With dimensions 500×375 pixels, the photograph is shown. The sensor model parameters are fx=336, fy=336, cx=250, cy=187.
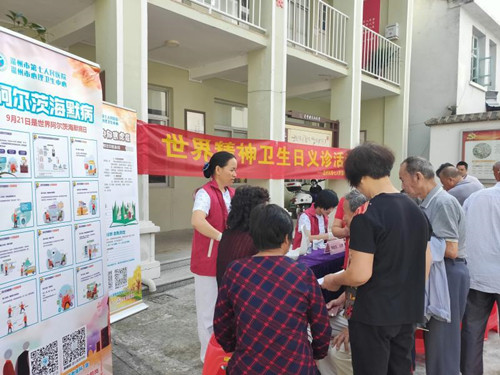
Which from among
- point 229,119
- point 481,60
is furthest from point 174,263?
point 481,60

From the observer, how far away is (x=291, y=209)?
32.0 ft

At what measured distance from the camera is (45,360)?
1.94 metres

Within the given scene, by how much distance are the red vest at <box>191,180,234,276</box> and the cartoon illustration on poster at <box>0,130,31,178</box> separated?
1138 millimetres

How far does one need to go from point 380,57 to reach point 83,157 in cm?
879

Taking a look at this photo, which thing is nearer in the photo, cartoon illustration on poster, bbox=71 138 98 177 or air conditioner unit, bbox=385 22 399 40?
cartoon illustration on poster, bbox=71 138 98 177

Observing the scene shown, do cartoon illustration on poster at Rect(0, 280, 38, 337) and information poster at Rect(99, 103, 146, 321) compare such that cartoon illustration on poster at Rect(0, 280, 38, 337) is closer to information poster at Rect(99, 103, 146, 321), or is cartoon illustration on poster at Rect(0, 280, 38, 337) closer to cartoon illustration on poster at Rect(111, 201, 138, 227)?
information poster at Rect(99, 103, 146, 321)

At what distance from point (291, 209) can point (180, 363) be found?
286 inches

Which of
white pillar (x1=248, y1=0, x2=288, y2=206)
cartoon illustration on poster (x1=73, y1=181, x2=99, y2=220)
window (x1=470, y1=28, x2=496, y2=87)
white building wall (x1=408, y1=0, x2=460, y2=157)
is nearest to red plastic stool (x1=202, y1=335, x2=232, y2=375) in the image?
cartoon illustration on poster (x1=73, y1=181, x2=99, y2=220)

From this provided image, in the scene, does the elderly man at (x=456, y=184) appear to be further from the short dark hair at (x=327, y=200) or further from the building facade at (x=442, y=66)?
the building facade at (x=442, y=66)

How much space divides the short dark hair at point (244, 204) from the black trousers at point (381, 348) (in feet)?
2.62

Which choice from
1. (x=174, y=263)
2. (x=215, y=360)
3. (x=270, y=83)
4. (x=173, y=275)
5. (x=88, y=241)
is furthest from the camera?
(x=270, y=83)

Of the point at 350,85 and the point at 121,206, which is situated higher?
the point at 350,85

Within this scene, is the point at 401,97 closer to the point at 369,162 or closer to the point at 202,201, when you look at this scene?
the point at 202,201

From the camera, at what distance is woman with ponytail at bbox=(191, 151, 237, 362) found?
97.1 inches
